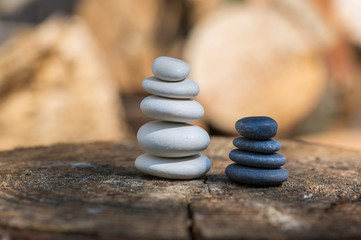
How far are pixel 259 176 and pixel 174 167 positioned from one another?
1.35ft

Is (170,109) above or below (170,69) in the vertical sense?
below

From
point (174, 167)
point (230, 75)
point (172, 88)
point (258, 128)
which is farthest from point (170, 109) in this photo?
point (230, 75)

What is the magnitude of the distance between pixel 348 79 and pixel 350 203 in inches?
163

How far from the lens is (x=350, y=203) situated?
60.3 inches

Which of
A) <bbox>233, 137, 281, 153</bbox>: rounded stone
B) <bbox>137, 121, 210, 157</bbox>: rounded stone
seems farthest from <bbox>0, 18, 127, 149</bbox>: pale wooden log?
<bbox>233, 137, 281, 153</bbox>: rounded stone

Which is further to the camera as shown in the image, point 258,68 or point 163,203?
→ point 258,68

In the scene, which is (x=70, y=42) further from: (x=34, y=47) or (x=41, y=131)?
(x=41, y=131)

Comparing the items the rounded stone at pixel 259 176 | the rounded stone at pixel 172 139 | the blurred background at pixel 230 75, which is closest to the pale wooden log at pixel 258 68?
the blurred background at pixel 230 75

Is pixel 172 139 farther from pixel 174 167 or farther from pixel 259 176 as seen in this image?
pixel 259 176

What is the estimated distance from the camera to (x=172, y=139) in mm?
1847

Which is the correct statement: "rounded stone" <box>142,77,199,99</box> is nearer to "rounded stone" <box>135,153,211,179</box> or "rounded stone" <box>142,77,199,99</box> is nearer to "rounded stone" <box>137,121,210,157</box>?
"rounded stone" <box>137,121,210,157</box>

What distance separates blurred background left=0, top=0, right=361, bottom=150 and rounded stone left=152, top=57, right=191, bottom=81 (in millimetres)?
2778

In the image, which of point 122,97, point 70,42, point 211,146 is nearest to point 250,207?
point 211,146

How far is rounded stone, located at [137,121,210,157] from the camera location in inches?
72.7
